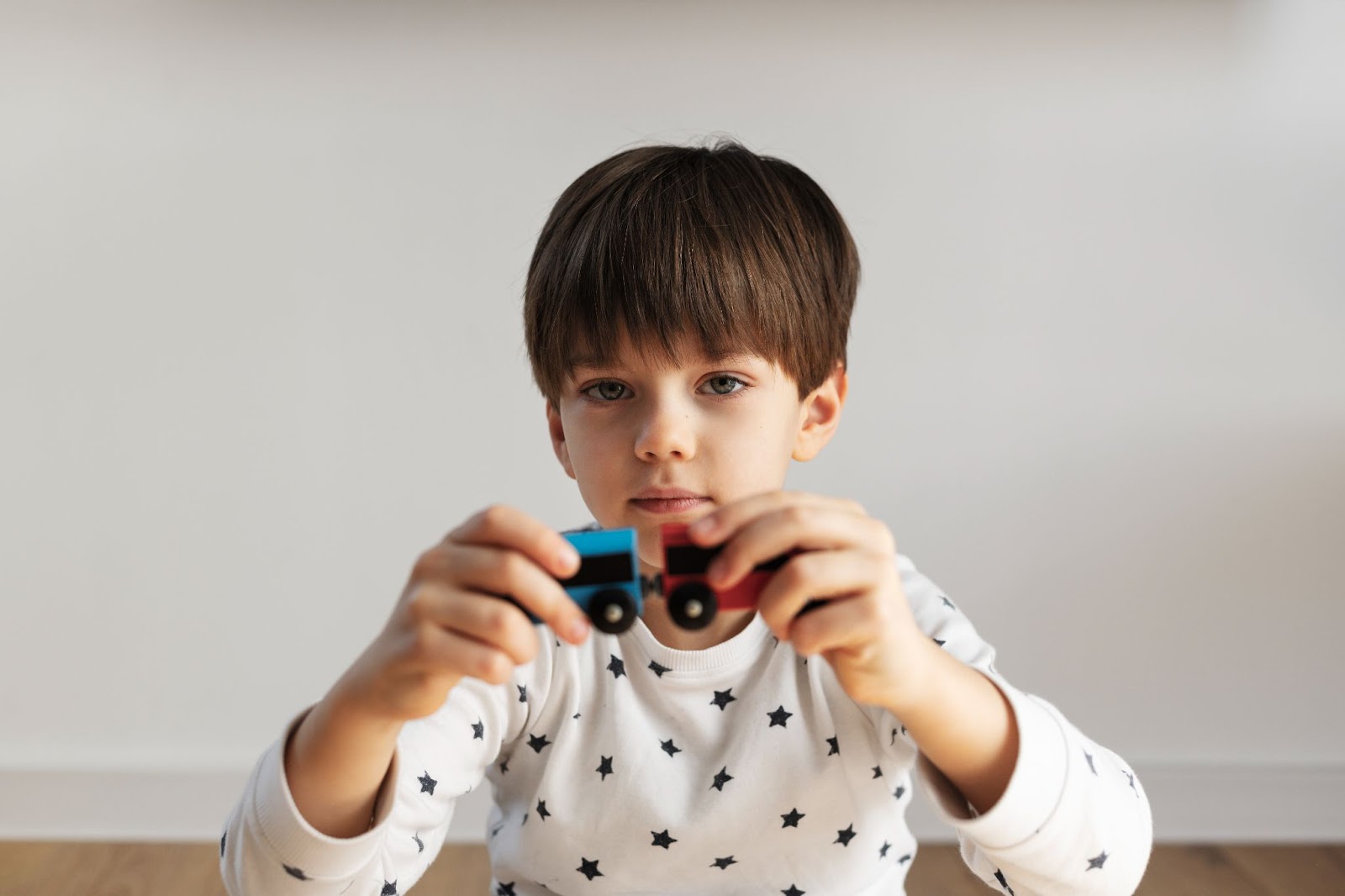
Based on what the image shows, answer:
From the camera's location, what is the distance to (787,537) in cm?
53

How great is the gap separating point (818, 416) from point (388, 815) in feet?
1.47

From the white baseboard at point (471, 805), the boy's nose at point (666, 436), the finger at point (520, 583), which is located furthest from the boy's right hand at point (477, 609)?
the white baseboard at point (471, 805)

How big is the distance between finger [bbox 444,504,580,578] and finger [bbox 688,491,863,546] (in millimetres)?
54

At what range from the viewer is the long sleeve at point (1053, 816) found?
24.7 inches

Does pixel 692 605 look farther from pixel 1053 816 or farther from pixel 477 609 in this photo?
pixel 1053 816

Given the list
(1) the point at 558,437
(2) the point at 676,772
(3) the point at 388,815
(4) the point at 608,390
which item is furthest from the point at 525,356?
(3) the point at 388,815

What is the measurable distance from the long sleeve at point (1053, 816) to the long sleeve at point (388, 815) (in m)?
0.28

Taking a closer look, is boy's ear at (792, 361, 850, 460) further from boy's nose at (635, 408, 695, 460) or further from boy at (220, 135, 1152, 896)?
boy's nose at (635, 408, 695, 460)

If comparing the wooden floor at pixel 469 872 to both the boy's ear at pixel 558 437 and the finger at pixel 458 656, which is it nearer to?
the boy's ear at pixel 558 437

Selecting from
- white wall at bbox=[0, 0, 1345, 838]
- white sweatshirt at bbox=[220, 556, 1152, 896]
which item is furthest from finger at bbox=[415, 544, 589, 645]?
white wall at bbox=[0, 0, 1345, 838]

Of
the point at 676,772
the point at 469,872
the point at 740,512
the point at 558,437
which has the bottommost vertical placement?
the point at 469,872

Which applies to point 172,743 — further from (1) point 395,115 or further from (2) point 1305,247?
(2) point 1305,247

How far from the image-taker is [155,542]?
1397 mm

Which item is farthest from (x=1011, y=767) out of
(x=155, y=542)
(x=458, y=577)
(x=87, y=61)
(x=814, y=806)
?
(x=87, y=61)
